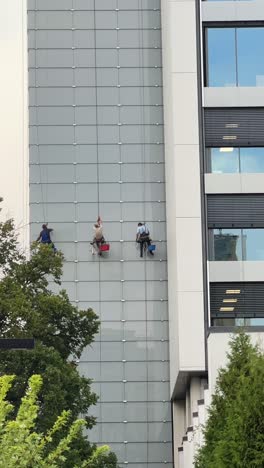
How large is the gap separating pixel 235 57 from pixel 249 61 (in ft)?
2.38

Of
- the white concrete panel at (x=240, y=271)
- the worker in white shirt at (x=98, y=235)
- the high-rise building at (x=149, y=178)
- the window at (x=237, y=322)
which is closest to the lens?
the window at (x=237, y=322)

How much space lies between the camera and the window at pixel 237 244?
63406 millimetres

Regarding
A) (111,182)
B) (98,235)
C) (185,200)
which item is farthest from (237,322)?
(111,182)

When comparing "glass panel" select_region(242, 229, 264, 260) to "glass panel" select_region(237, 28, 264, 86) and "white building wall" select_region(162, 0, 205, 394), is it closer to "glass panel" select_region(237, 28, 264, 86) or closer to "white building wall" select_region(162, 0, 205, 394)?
"white building wall" select_region(162, 0, 205, 394)

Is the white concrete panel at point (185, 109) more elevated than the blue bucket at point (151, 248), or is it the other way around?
the white concrete panel at point (185, 109)

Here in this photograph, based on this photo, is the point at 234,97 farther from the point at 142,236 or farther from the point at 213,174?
the point at 142,236

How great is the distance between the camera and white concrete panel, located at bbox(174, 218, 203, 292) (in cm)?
6425

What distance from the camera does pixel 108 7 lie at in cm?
7688

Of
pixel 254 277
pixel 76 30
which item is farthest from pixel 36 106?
pixel 254 277

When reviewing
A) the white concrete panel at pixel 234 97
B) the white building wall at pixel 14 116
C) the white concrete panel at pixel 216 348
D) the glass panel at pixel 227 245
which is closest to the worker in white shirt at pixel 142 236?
the white building wall at pixel 14 116

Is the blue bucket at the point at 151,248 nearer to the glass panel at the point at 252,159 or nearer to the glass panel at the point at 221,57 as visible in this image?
the glass panel at the point at 252,159

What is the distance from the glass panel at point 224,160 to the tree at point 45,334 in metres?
14.9

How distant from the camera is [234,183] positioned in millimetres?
64750

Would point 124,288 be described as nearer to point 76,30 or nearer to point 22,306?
point 76,30
